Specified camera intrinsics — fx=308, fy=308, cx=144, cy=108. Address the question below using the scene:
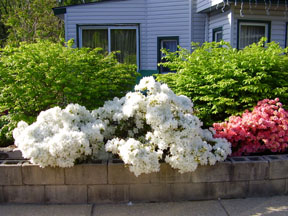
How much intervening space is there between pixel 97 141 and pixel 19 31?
11.6 m

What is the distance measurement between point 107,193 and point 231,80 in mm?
2598

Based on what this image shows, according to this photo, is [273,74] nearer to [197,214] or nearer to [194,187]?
[194,187]

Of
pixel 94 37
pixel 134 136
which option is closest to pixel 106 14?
pixel 94 37

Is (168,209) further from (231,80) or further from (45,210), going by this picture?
(231,80)

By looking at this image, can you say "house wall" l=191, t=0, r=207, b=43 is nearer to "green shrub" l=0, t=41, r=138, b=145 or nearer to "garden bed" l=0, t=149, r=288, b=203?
"green shrub" l=0, t=41, r=138, b=145

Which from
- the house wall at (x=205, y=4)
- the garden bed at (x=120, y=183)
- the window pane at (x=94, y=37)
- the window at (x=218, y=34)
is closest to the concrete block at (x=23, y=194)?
the garden bed at (x=120, y=183)

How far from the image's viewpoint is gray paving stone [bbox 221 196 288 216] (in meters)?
3.44

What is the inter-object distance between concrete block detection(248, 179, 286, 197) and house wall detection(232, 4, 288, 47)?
601 centimetres

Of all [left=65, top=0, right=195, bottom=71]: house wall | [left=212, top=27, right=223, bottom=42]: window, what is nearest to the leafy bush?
[left=212, top=27, right=223, bottom=42]: window

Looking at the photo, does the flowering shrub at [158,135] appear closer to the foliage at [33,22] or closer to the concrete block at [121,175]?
the concrete block at [121,175]

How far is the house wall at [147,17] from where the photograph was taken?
417 inches

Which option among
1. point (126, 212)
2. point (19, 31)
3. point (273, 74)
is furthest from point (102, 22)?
point (126, 212)

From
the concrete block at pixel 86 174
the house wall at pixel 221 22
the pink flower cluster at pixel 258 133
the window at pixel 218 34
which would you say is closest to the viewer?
the concrete block at pixel 86 174

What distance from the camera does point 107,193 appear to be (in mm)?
3727
